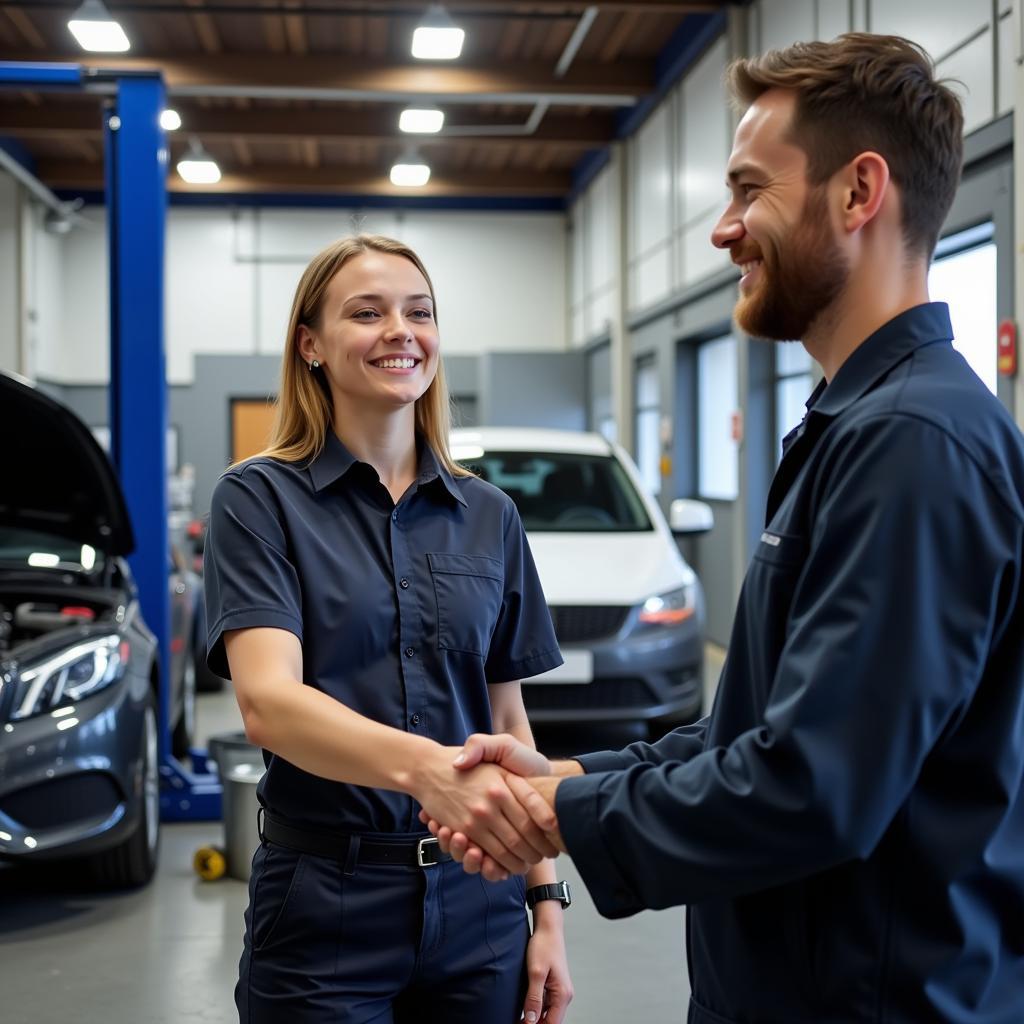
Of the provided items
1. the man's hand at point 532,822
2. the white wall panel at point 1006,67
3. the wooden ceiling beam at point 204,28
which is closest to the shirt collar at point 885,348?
the man's hand at point 532,822

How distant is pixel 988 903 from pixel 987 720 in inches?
6.8

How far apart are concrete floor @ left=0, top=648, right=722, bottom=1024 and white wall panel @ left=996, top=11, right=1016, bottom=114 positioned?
3.77 m

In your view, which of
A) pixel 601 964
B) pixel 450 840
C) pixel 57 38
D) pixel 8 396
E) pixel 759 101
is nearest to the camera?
pixel 759 101

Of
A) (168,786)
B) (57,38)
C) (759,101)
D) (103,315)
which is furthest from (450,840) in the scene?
(103,315)

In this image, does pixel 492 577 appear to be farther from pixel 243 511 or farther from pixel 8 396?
pixel 8 396

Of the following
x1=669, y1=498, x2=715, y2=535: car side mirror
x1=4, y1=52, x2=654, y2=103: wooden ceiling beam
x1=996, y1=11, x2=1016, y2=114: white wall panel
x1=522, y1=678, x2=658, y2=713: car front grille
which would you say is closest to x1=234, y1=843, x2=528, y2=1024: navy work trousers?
x1=522, y1=678, x2=658, y2=713: car front grille

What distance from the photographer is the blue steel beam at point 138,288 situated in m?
5.11

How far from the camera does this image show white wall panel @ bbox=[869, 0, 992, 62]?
5.86m

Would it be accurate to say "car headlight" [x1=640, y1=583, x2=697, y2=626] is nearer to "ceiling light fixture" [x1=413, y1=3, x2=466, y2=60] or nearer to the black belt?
the black belt

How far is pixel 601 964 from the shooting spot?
12.3 ft

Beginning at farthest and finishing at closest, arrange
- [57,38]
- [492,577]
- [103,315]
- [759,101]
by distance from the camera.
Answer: [103,315] → [57,38] → [492,577] → [759,101]

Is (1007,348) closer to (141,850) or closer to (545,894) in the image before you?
(141,850)

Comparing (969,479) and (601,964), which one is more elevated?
(969,479)

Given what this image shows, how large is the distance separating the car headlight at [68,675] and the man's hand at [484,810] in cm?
259
